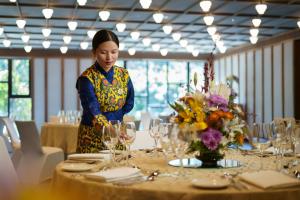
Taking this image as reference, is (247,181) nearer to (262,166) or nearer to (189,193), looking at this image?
(189,193)

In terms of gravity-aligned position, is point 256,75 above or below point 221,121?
above

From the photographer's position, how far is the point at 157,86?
54.4ft

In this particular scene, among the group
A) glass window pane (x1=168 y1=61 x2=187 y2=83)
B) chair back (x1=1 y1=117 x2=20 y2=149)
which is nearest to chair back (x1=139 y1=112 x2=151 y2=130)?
chair back (x1=1 y1=117 x2=20 y2=149)

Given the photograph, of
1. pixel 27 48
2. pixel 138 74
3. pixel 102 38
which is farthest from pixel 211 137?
pixel 138 74

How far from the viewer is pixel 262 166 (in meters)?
2.37

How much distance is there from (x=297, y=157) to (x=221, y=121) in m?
0.75

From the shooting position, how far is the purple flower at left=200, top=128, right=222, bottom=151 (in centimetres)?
221

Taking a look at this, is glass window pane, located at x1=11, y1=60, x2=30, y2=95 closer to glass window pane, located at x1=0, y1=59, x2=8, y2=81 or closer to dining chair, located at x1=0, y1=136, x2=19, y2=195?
glass window pane, located at x1=0, y1=59, x2=8, y2=81

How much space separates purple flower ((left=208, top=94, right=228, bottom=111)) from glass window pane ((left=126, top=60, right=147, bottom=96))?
13.9 meters

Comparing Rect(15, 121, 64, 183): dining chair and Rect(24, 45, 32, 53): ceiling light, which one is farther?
Rect(24, 45, 32, 53): ceiling light

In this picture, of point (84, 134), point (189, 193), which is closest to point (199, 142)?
point (189, 193)

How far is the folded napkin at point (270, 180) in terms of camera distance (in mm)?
1784

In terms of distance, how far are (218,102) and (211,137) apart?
0.77 ft

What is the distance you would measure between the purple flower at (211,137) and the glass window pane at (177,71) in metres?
14.5
